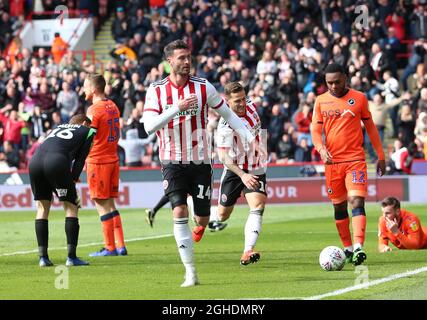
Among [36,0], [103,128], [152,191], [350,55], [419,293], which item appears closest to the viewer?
[419,293]

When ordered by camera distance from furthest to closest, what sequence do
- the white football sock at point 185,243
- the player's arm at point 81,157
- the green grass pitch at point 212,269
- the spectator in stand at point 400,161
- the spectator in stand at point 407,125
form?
1. the spectator in stand at point 407,125
2. the spectator in stand at point 400,161
3. the player's arm at point 81,157
4. the white football sock at point 185,243
5. the green grass pitch at point 212,269

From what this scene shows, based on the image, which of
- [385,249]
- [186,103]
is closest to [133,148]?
[385,249]

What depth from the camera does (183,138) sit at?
1194 cm

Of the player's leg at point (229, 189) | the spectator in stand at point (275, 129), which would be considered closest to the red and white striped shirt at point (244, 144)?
the player's leg at point (229, 189)

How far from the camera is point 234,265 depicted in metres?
14.0

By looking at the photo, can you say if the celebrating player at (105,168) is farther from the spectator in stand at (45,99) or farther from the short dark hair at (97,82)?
the spectator in stand at (45,99)

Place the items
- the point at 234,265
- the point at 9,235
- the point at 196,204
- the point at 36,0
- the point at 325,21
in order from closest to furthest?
the point at 196,204 → the point at 234,265 → the point at 9,235 → the point at 325,21 → the point at 36,0

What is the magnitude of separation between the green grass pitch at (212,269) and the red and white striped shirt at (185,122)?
1.36 m

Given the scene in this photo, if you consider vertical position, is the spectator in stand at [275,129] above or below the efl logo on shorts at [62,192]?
above

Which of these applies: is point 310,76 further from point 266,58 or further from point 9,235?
point 9,235

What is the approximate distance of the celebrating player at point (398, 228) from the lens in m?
15.0

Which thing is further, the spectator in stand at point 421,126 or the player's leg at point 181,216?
the spectator in stand at point 421,126

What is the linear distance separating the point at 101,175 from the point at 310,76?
1558cm
